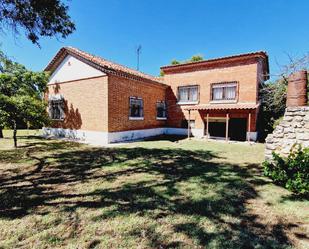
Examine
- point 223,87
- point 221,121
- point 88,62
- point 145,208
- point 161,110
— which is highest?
point 88,62

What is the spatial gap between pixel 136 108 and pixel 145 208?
36.9 ft

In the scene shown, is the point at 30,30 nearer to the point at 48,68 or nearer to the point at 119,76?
the point at 119,76

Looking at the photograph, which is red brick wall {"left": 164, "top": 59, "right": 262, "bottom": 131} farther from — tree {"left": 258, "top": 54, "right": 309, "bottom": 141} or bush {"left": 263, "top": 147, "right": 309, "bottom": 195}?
bush {"left": 263, "top": 147, "right": 309, "bottom": 195}

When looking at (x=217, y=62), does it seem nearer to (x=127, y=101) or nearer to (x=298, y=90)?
(x=127, y=101)

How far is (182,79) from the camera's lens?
17.4 m

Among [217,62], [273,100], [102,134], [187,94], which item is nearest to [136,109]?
[102,134]

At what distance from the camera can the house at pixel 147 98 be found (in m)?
12.9

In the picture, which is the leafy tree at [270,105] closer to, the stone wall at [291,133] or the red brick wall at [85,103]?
the stone wall at [291,133]

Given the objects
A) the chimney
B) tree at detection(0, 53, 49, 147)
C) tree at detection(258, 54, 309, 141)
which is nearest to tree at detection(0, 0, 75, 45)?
tree at detection(0, 53, 49, 147)

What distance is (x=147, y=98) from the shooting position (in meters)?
15.8

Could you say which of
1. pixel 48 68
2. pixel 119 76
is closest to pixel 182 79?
pixel 119 76

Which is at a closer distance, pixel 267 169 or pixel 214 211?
pixel 214 211

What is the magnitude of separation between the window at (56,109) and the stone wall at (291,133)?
1428 centimetres

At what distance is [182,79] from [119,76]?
654cm
